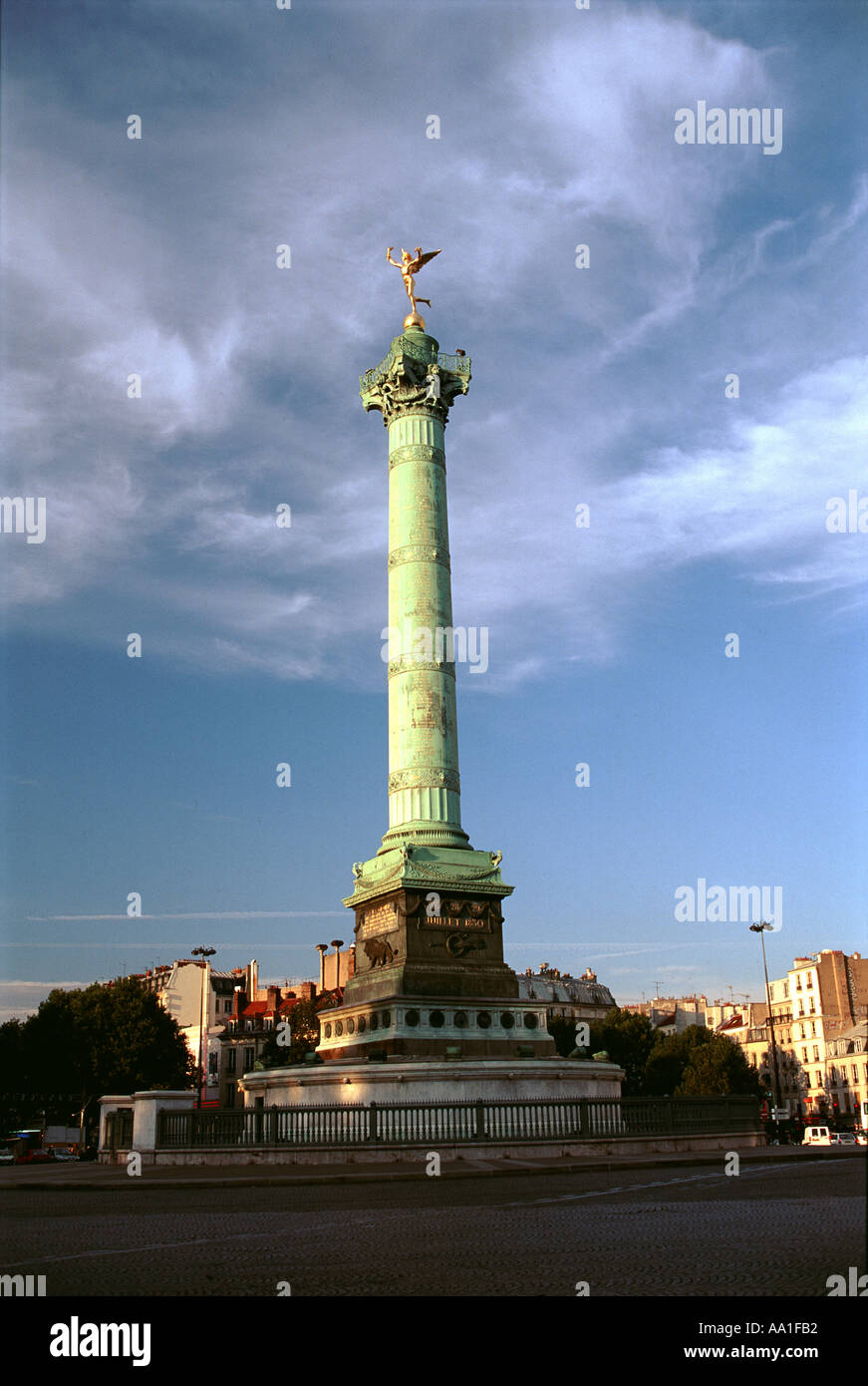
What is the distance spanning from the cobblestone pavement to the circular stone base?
13700 millimetres

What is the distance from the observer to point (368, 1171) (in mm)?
20141

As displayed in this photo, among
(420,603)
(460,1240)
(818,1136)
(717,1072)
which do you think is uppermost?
(420,603)

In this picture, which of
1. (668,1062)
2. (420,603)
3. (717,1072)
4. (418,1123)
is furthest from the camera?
(668,1062)

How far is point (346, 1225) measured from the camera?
37.1 feet

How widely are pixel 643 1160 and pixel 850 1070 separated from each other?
73.3 m

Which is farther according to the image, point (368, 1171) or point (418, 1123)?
point (418, 1123)

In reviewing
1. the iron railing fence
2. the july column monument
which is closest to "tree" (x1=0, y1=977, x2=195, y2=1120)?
the july column monument

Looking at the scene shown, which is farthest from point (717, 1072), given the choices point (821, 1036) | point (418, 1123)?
point (418, 1123)

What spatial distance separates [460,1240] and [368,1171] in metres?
11.0

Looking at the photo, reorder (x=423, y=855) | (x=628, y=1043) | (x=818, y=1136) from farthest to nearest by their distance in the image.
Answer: (x=628, y=1043) < (x=818, y=1136) < (x=423, y=855)

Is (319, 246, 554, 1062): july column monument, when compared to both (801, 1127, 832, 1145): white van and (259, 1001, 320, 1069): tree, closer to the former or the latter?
(801, 1127, 832, 1145): white van

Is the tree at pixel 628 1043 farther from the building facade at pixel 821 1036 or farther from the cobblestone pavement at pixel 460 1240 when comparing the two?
the cobblestone pavement at pixel 460 1240

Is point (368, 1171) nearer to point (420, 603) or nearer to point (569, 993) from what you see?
point (420, 603)
